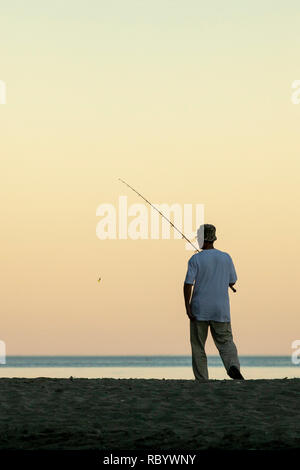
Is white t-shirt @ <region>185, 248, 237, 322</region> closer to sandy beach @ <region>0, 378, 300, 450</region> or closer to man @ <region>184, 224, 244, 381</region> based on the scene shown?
man @ <region>184, 224, 244, 381</region>

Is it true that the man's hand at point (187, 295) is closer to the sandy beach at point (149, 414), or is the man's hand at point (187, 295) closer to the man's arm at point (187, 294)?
the man's arm at point (187, 294)

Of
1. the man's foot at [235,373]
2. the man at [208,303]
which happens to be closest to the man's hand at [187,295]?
the man at [208,303]

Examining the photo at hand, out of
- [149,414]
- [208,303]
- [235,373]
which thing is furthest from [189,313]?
[149,414]

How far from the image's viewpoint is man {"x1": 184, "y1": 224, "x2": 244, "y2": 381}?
11859 mm

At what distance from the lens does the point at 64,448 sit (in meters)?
8.28

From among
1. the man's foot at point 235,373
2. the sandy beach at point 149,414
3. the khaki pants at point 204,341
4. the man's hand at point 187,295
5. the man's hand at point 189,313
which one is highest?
the man's hand at point 187,295

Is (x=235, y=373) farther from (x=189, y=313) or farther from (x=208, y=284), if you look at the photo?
(x=208, y=284)

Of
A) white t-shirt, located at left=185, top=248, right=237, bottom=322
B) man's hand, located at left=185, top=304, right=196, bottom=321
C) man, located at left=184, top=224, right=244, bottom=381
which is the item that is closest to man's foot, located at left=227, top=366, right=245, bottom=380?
man, located at left=184, top=224, right=244, bottom=381

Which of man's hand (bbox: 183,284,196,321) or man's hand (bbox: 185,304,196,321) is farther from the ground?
man's hand (bbox: 183,284,196,321)

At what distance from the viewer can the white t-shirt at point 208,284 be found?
11859mm

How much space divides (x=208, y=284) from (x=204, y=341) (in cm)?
68
